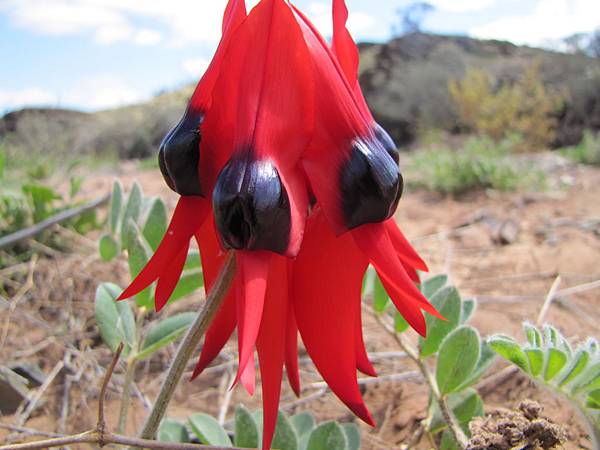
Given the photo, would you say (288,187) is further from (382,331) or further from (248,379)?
(382,331)

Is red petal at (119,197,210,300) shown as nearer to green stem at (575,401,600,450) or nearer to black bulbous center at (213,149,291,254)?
black bulbous center at (213,149,291,254)

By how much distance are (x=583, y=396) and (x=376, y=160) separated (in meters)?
0.36

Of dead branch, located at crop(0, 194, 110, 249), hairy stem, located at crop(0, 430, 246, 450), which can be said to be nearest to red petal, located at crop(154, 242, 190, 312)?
hairy stem, located at crop(0, 430, 246, 450)

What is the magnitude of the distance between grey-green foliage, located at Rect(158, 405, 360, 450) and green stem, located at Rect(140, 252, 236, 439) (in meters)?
0.18

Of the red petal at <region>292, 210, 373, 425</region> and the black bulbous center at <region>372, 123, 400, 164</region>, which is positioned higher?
the black bulbous center at <region>372, 123, 400, 164</region>

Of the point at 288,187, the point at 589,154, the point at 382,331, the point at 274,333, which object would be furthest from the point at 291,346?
the point at 589,154

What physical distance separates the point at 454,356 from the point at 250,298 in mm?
420

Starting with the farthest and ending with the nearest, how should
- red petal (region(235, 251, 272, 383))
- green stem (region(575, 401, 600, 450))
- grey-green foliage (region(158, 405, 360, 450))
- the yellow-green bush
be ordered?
the yellow-green bush, grey-green foliage (region(158, 405, 360, 450)), green stem (region(575, 401, 600, 450)), red petal (region(235, 251, 272, 383))

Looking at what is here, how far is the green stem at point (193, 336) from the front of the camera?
0.59 m

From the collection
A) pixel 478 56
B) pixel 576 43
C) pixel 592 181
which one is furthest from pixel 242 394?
pixel 478 56

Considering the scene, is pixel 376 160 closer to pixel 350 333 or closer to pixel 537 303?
pixel 350 333

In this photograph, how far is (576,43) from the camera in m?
11.0

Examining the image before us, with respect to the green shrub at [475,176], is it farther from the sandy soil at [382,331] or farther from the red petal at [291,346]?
the red petal at [291,346]

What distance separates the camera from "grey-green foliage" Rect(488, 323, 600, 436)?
66 cm
